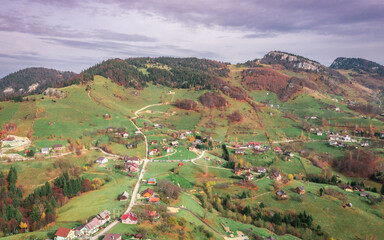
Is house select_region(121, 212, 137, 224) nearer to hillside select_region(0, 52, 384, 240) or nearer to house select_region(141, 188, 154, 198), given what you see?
hillside select_region(0, 52, 384, 240)

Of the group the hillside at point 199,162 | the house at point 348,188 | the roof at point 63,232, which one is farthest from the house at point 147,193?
the house at point 348,188

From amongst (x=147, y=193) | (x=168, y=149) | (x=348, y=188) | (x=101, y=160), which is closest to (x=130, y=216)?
(x=147, y=193)

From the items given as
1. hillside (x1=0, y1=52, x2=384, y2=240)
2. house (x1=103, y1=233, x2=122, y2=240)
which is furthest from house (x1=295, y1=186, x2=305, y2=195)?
house (x1=103, y1=233, x2=122, y2=240)

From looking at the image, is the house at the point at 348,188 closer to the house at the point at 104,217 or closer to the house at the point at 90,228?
the house at the point at 104,217

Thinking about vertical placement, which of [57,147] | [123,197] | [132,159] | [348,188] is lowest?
[132,159]

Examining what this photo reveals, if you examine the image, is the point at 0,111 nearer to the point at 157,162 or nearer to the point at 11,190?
the point at 11,190

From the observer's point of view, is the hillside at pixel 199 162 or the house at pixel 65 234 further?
the hillside at pixel 199 162

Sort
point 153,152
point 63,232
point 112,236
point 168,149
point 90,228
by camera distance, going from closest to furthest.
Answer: point 112,236
point 63,232
point 90,228
point 153,152
point 168,149

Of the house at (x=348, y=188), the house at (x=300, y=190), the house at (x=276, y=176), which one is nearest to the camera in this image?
the house at (x=300, y=190)

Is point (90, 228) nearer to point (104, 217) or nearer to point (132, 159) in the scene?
point (104, 217)
